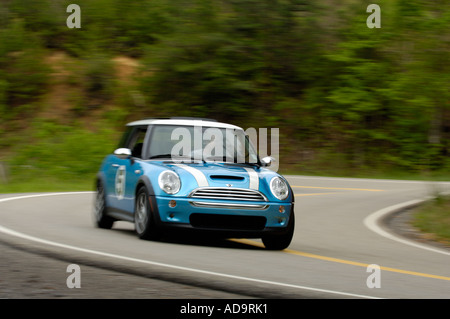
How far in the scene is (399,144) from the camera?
31109 mm

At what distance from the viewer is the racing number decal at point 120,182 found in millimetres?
10547

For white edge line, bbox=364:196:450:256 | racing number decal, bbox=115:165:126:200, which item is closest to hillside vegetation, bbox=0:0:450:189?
white edge line, bbox=364:196:450:256

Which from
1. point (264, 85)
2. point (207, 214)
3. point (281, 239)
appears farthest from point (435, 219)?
point (264, 85)

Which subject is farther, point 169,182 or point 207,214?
point 169,182

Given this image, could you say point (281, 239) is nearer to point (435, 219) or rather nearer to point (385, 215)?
point (435, 219)

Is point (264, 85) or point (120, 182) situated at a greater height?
point (264, 85)

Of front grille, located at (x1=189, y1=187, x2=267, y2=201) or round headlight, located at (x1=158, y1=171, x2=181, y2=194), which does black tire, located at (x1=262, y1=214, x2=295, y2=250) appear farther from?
round headlight, located at (x1=158, y1=171, x2=181, y2=194)

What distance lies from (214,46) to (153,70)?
342 centimetres

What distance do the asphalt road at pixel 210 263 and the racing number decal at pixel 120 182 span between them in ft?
1.81

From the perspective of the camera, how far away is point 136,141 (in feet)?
35.5

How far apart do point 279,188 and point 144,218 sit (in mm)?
1701

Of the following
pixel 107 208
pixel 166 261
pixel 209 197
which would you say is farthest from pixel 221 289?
pixel 107 208

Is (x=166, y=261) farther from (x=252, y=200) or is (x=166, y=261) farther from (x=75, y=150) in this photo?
(x=75, y=150)

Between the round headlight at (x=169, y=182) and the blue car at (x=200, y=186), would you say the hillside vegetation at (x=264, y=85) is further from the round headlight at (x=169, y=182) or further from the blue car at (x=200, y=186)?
the round headlight at (x=169, y=182)
